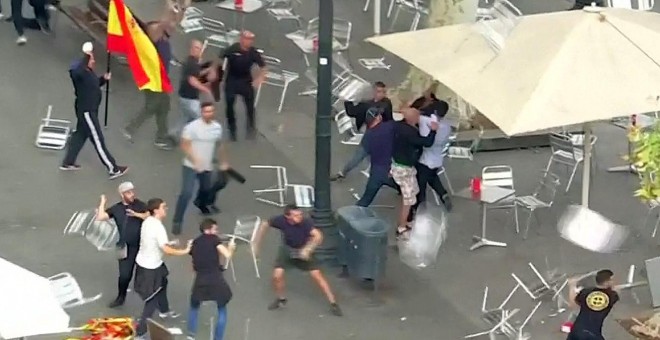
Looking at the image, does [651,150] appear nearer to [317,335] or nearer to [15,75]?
[317,335]

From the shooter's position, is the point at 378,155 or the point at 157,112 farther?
the point at 157,112

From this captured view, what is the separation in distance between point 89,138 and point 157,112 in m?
1.08

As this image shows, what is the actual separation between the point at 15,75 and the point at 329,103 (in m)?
6.94

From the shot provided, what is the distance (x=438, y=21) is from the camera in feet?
61.5

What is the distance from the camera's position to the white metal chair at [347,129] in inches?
698

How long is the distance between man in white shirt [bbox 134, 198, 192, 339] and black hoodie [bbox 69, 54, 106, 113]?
3925mm

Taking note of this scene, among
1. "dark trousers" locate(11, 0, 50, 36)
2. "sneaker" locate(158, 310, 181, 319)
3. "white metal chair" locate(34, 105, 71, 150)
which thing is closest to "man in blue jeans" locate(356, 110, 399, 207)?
"sneaker" locate(158, 310, 181, 319)

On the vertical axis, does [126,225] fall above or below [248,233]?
above

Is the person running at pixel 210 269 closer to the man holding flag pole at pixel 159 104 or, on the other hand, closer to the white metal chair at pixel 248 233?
the white metal chair at pixel 248 233

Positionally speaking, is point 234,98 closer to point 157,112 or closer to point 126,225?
point 157,112

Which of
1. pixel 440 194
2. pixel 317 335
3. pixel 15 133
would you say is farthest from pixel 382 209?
pixel 15 133

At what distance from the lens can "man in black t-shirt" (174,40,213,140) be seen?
1669cm

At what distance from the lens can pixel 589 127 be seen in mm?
13977

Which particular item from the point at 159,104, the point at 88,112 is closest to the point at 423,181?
the point at 159,104
